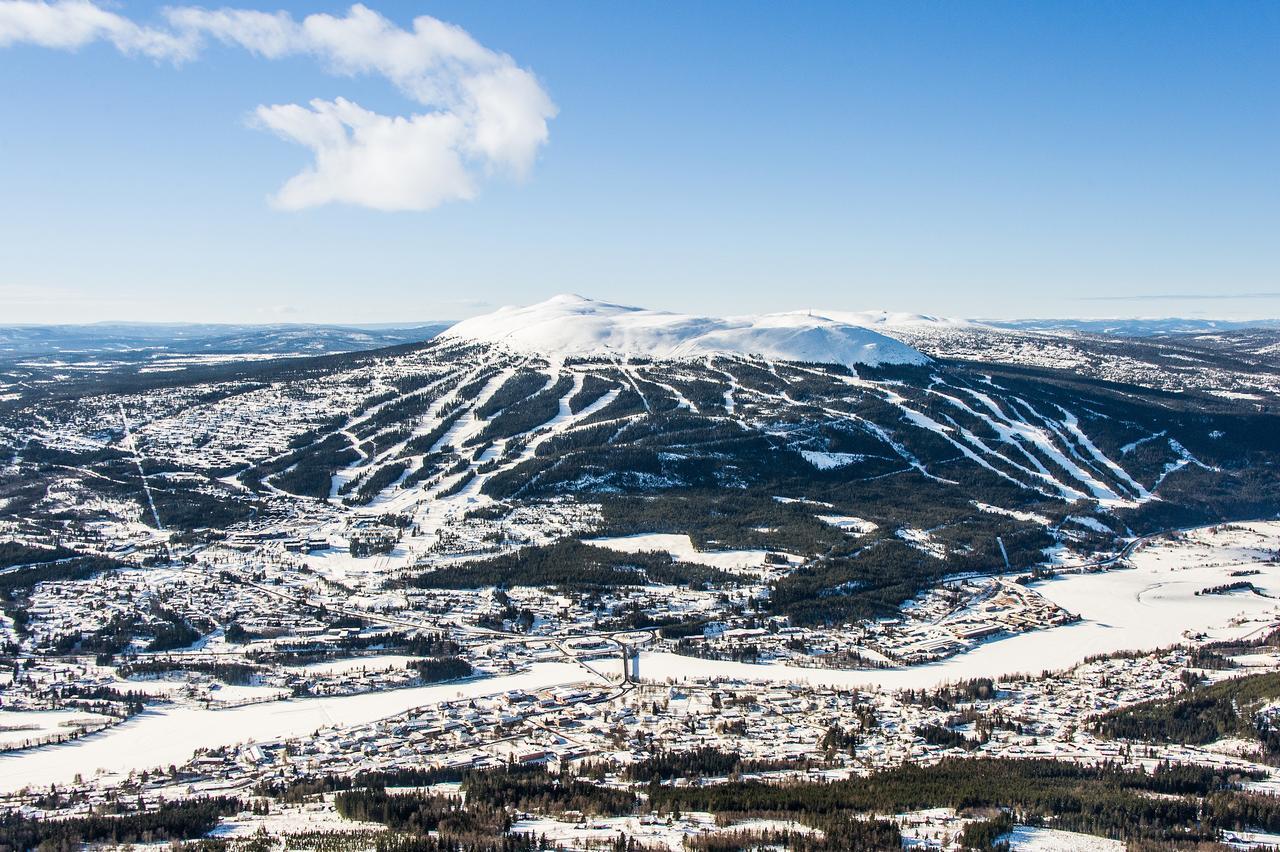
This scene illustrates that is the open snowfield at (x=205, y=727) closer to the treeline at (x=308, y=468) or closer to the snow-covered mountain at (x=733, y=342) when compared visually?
the treeline at (x=308, y=468)

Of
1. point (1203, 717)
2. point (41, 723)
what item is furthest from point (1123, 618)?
point (41, 723)

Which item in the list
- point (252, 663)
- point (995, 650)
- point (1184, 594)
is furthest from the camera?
point (1184, 594)

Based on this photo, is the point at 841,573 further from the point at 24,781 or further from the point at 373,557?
the point at 24,781

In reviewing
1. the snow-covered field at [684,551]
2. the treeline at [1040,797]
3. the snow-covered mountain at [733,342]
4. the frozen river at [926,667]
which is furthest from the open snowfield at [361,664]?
the snow-covered mountain at [733,342]

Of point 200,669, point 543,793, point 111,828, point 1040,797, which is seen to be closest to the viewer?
point 111,828

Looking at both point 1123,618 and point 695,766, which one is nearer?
point 695,766

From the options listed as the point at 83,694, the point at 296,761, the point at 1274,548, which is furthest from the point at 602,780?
the point at 1274,548

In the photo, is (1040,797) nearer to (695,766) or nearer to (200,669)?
(695,766)
